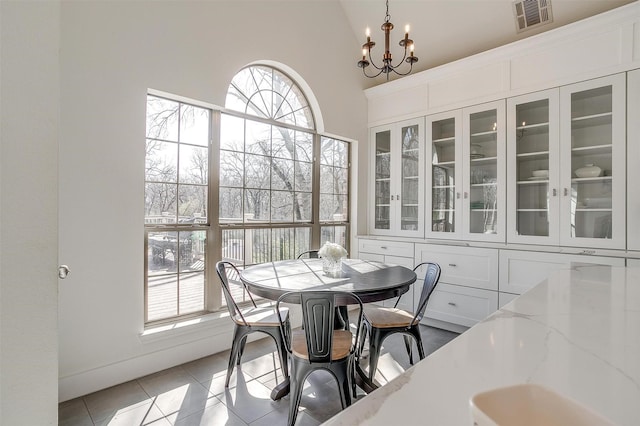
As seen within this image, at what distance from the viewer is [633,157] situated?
266 cm

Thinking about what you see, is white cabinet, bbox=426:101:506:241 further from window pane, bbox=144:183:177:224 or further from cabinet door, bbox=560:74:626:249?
window pane, bbox=144:183:177:224

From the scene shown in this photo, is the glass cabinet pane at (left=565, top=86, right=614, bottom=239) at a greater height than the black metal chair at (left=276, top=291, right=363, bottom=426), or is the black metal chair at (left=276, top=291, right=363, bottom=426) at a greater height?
the glass cabinet pane at (left=565, top=86, right=614, bottom=239)

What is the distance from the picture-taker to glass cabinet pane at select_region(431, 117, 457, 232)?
3.70 meters

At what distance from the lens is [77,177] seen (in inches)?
84.4

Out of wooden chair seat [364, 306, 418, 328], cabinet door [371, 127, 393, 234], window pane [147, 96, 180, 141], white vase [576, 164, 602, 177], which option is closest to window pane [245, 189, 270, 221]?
window pane [147, 96, 180, 141]

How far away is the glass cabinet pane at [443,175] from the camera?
3.70 metres

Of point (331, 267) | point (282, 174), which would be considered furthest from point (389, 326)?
point (282, 174)

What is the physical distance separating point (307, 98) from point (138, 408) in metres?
3.24

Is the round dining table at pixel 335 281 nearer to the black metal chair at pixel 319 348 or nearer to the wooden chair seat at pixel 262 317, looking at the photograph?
the black metal chair at pixel 319 348

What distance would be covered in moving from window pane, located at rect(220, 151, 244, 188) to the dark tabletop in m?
0.90

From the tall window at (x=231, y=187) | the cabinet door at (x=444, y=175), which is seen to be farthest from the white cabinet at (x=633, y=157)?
the tall window at (x=231, y=187)

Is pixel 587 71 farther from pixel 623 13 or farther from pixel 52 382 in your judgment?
pixel 52 382

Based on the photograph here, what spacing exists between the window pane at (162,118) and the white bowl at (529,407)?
2779mm

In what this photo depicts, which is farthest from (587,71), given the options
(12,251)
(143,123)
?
A: (12,251)
